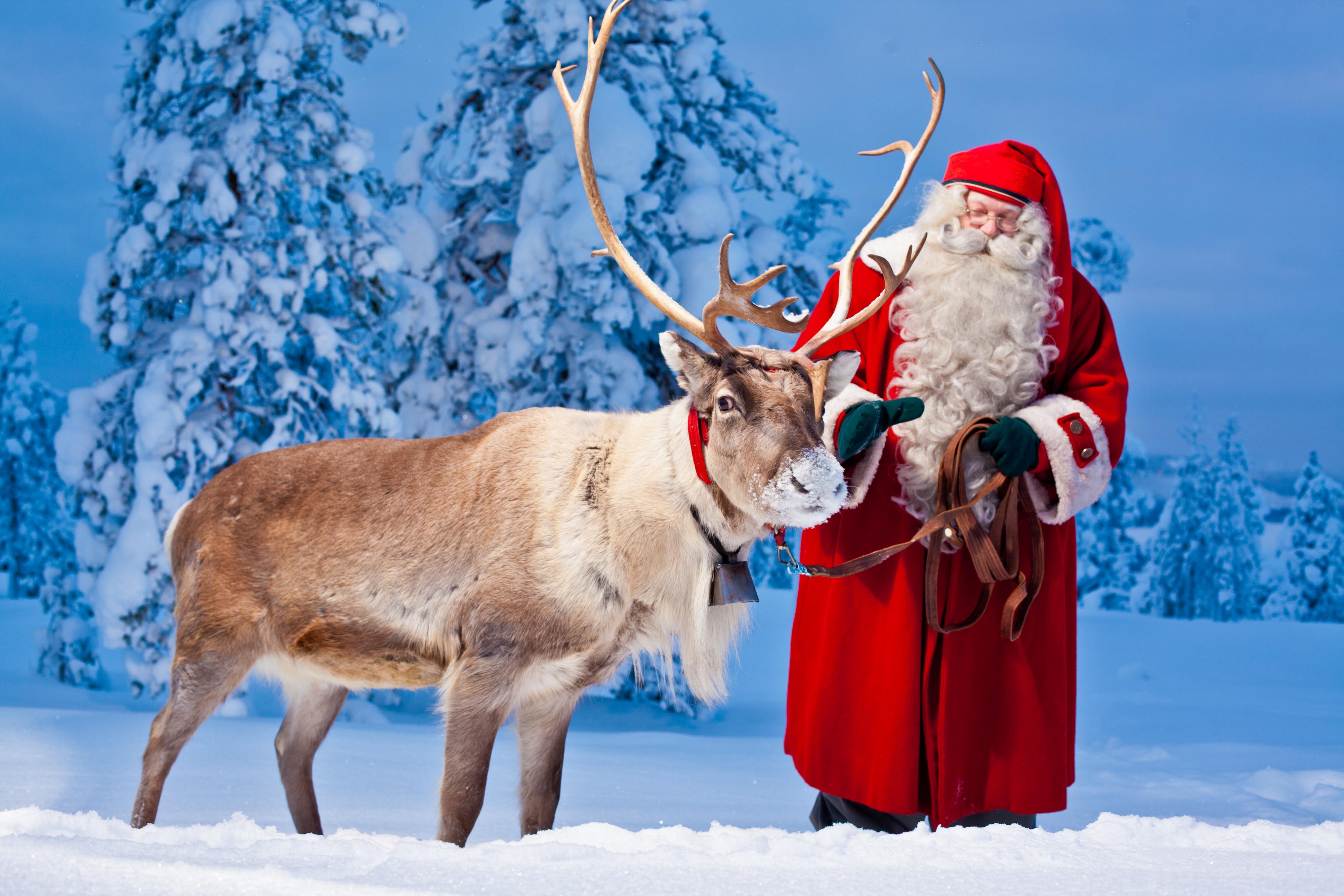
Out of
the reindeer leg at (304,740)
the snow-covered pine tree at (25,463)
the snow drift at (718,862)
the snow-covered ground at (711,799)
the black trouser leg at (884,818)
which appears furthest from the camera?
the snow-covered pine tree at (25,463)

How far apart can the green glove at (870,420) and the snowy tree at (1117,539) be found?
10442mm

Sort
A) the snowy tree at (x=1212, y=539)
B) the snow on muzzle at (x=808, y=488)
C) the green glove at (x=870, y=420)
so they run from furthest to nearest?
the snowy tree at (x=1212, y=539) → the green glove at (x=870, y=420) → the snow on muzzle at (x=808, y=488)

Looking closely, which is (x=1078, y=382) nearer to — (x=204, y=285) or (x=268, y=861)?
(x=268, y=861)

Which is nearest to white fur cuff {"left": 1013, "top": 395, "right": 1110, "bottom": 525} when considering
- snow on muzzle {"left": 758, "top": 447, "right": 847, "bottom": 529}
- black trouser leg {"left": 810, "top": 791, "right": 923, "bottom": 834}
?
snow on muzzle {"left": 758, "top": 447, "right": 847, "bottom": 529}

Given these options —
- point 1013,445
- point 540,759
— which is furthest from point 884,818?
point 1013,445

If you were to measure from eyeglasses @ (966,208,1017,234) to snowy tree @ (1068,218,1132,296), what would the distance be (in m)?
8.62

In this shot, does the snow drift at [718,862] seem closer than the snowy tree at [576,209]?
Yes

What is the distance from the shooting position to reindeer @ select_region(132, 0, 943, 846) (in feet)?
8.58

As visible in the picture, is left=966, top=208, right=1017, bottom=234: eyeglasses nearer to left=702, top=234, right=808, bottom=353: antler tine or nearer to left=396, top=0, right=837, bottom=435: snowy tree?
left=702, top=234, right=808, bottom=353: antler tine

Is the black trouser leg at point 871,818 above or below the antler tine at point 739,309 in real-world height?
below

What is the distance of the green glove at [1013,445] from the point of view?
2.58 m

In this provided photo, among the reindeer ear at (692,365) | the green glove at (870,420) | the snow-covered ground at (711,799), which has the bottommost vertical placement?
the snow-covered ground at (711,799)

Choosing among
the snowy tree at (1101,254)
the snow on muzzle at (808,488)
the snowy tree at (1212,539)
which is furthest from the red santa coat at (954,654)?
the snowy tree at (1212,539)

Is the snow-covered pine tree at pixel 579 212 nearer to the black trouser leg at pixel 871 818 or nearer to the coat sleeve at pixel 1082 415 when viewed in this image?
the coat sleeve at pixel 1082 415
